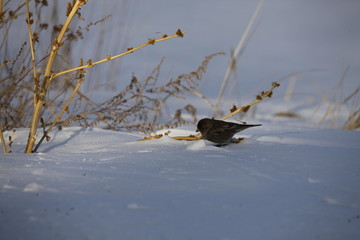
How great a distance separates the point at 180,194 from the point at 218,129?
0.52m

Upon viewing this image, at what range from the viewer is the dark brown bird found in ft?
4.27

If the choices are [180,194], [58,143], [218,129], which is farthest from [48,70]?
[180,194]

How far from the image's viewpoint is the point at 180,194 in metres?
0.83

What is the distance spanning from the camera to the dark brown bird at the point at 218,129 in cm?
130

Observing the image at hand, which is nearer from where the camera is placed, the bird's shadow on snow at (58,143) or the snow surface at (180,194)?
the snow surface at (180,194)

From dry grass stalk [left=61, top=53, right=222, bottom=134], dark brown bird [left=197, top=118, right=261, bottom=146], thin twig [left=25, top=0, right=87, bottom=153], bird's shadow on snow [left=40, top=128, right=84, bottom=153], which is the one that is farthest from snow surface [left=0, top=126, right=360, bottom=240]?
dry grass stalk [left=61, top=53, right=222, bottom=134]

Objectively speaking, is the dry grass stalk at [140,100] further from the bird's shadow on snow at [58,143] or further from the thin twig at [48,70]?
the thin twig at [48,70]

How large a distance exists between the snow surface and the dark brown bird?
48mm

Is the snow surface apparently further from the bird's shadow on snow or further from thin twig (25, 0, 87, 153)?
the bird's shadow on snow

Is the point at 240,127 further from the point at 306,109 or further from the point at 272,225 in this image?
the point at 306,109

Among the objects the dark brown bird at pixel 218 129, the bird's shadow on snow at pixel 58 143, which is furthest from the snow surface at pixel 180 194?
the bird's shadow on snow at pixel 58 143

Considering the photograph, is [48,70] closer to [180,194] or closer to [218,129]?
[218,129]

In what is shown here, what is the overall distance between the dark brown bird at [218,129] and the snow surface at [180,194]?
0.16 ft

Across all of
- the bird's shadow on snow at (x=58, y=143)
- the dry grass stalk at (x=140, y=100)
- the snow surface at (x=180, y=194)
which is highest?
the dry grass stalk at (x=140, y=100)
